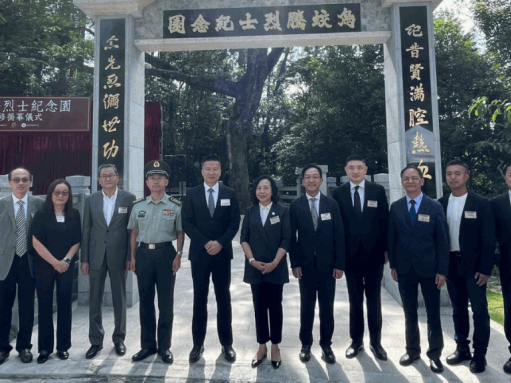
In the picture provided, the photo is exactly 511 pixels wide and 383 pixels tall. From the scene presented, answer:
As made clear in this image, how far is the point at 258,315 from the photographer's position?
299cm

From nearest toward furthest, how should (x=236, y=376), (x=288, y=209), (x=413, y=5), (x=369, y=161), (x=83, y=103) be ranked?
(x=236, y=376)
(x=288, y=209)
(x=413, y=5)
(x=83, y=103)
(x=369, y=161)

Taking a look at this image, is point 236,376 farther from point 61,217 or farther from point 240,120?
point 240,120

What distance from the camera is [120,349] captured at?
3.24 meters

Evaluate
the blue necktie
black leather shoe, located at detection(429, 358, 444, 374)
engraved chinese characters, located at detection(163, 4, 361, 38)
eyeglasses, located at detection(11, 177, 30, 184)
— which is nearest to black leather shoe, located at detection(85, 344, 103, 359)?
eyeglasses, located at detection(11, 177, 30, 184)

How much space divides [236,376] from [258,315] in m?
0.46

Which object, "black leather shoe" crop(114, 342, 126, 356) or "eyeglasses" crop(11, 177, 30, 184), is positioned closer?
"eyeglasses" crop(11, 177, 30, 184)

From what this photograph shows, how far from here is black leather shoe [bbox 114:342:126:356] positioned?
127 inches

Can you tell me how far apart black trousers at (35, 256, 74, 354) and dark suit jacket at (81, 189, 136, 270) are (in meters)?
0.24

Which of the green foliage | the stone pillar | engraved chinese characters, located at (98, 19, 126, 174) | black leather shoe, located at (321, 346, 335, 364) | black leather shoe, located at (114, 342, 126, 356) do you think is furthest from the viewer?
the green foliage

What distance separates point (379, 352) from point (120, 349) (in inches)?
84.6

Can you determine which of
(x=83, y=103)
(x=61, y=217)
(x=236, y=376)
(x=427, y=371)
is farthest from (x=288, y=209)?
(x=83, y=103)

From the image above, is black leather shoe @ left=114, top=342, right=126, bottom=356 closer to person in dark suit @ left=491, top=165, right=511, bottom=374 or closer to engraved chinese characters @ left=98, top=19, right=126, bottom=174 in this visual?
engraved chinese characters @ left=98, top=19, right=126, bottom=174

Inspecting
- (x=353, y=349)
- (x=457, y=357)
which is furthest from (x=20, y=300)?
(x=457, y=357)

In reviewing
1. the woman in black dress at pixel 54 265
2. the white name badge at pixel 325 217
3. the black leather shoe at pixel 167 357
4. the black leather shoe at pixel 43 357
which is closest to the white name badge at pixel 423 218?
the white name badge at pixel 325 217
